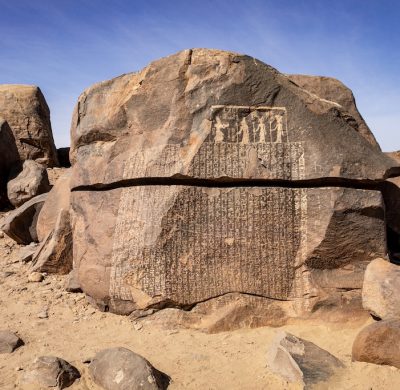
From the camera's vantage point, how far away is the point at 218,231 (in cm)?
429

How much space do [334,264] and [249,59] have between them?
2.24 metres

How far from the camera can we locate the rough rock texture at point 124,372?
121 inches

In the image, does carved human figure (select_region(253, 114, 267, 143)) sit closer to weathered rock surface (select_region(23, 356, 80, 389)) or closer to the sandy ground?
the sandy ground

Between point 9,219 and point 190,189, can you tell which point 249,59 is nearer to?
point 190,189

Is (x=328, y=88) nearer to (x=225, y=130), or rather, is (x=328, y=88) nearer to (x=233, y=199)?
(x=225, y=130)

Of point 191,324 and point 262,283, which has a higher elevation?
point 262,283

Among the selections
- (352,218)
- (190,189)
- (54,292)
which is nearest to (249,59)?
(190,189)

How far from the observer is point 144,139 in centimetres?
463

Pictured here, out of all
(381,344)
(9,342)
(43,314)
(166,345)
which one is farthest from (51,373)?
(381,344)

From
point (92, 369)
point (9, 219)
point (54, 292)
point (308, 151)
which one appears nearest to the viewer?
point (92, 369)

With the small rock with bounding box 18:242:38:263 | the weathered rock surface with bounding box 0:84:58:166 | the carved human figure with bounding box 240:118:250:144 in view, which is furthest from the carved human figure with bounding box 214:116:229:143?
the weathered rock surface with bounding box 0:84:58:166

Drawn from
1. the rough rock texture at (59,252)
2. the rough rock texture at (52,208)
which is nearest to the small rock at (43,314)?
the rough rock texture at (59,252)

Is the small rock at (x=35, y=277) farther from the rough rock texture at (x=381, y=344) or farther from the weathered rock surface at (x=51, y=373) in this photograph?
the rough rock texture at (x=381, y=344)

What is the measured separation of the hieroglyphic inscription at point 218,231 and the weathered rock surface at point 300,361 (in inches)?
30.5
